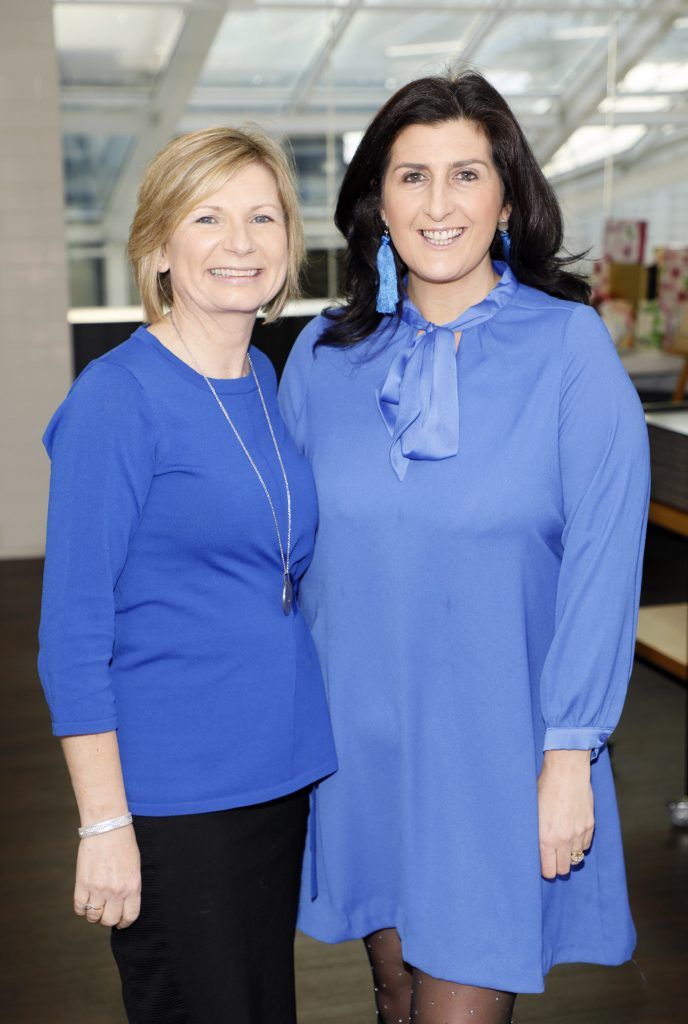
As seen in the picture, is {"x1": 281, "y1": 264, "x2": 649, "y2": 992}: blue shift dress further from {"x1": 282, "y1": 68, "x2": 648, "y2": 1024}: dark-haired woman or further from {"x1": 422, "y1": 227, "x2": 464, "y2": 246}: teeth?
{"x1": 422, "y1": 227, "x2": 464, "y2": 246}: teeth

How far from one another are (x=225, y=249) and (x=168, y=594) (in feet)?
1.50

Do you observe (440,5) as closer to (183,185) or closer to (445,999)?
(183,185)

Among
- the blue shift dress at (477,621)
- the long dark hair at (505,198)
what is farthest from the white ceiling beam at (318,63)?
the blue shift dress at (477,621)

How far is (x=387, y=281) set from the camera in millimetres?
1743

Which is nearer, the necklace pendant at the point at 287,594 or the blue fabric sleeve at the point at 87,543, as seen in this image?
the blue fabric sleeve at the point at 87,543

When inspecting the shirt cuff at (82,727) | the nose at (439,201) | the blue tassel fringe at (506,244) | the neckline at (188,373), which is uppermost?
the nose at (439,201)

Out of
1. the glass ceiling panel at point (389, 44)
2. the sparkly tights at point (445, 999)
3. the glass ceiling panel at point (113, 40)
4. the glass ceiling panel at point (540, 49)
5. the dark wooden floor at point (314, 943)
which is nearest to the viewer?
the sparkly tights at point (445, 999)

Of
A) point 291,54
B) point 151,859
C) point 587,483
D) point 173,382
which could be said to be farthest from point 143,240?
point 291,54

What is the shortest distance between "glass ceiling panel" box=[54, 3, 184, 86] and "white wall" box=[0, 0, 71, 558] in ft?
0.94

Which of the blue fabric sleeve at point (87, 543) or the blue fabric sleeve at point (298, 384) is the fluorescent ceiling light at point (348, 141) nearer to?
the blue fabric sleeve at point (298, 384)

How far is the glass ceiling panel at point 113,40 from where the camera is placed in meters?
5.84

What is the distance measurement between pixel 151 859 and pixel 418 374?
0.73 m

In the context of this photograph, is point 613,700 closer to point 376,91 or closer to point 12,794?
point 12,794

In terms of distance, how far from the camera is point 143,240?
61.9 inches
